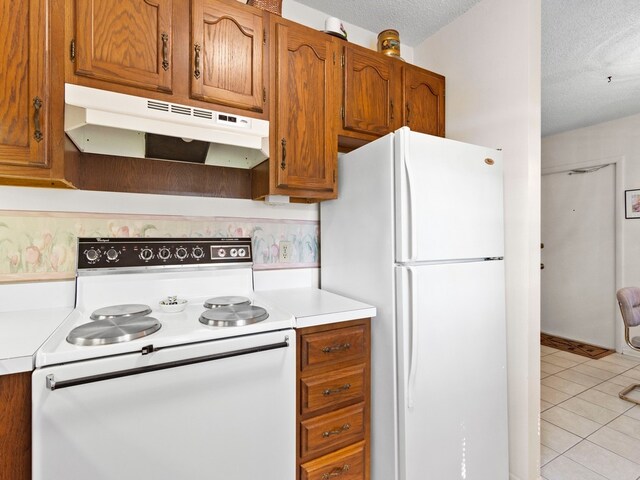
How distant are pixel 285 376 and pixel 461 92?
1.96 metres

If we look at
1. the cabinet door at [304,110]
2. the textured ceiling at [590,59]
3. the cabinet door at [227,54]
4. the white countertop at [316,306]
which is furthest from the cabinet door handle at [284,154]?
the textured ceiling at [590,59]

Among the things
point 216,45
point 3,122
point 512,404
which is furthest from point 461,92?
point 3,122

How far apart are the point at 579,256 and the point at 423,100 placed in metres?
3.35

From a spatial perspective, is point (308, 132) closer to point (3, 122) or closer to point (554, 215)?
A: point (3, 122)

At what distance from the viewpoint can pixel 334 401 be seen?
145 cm

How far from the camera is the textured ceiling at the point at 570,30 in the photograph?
6.46 ft

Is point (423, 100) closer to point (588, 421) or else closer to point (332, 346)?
point (332, 346)

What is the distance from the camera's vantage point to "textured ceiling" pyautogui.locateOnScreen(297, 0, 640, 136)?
77.5 inches

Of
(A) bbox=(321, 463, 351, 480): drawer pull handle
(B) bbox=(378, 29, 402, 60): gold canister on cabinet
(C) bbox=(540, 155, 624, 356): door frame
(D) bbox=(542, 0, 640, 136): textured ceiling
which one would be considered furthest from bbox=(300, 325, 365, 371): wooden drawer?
(C) bbox=(540, 155, 624, 356): door frame

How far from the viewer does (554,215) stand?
14.0 ft

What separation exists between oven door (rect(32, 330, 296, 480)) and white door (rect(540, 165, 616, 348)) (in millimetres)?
4225

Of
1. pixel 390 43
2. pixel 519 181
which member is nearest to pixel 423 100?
pixel 390 43

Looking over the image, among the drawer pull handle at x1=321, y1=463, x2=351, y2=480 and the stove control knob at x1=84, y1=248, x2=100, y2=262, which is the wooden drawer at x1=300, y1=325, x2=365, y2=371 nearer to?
the drawer pull handle at x1=321, y1=463, x2=351, y2=480

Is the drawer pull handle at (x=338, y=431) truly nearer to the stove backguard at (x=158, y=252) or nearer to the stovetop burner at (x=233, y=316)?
the stovetop burner at (x=233, y=316)
